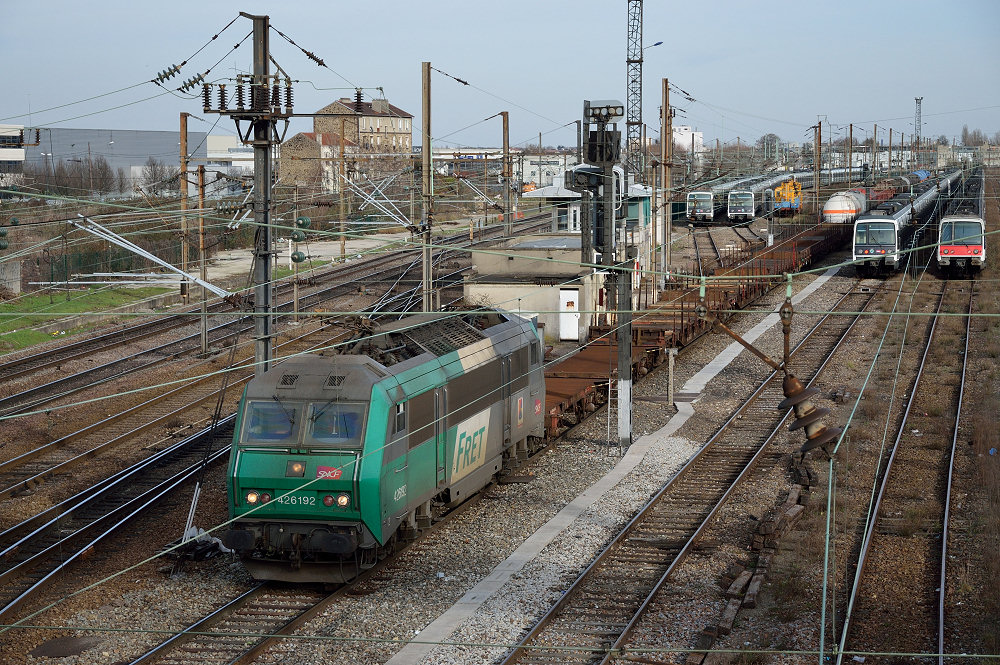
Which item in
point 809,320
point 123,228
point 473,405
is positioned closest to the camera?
point 473,405

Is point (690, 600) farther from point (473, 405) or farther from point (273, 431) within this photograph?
point (273, 431)

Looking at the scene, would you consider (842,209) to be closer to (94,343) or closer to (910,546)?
(94,343)

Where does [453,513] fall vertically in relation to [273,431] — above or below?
below

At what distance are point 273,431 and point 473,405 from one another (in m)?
3.61

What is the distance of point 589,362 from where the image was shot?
83.0 feet

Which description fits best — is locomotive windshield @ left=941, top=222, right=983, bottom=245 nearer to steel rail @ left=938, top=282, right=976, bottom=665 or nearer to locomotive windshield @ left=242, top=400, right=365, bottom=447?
steel rail @ left=938, top=282, right=976, bottom=665

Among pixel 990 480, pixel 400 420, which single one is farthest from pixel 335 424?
pixel 990 480

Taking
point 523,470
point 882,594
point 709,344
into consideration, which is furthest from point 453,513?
point 709,344

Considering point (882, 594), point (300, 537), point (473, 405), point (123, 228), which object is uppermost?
point (123, 228)

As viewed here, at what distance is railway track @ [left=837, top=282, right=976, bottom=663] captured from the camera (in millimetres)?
11648

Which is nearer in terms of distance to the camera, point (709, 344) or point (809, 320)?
point (709, 344)

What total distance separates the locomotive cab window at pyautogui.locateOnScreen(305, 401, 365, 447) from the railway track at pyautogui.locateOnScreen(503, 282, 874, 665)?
311 centimetres

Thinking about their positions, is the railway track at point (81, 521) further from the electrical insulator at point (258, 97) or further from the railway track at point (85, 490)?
the electrical insulator at point (258, 97)

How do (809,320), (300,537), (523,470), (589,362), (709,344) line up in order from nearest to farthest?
(300,537)
(523,470)
(589,362)
(709,344)
(809,320)
